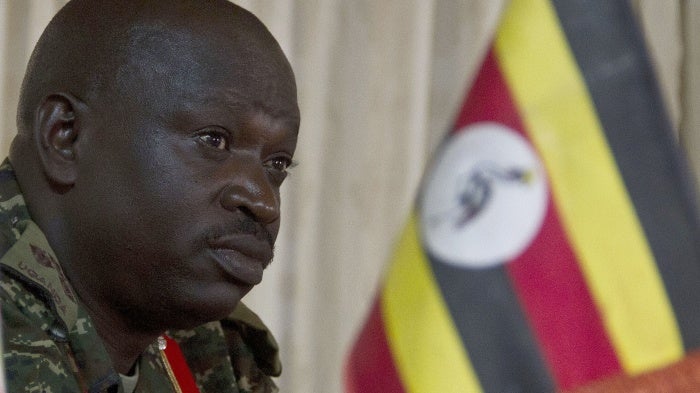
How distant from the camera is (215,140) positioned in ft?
3.69

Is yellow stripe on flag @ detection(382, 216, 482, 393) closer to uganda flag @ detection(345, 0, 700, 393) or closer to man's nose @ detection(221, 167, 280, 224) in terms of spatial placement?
uganda flag @ detection(345, 0, 700, 393)

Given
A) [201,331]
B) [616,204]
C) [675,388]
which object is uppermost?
[616,204]

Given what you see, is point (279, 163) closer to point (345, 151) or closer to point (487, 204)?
point (487, 204)

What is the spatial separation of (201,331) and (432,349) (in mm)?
717

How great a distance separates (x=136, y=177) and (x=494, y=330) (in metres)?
0.51

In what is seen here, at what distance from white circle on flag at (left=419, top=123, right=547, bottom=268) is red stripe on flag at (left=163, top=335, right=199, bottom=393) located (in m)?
0.66

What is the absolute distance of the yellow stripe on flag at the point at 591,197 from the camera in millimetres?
698

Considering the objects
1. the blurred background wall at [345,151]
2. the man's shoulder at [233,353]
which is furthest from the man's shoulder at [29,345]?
the blurred background wall at [345,151]

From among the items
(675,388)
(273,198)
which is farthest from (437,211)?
(273,198)

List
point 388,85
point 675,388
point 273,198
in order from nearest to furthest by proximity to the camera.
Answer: point 675,388, point 273,198, point 388,85

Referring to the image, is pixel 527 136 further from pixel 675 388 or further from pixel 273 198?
pixel 273 198

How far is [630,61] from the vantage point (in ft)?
2.32

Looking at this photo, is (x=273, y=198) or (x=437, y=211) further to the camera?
(x=273, y=198)

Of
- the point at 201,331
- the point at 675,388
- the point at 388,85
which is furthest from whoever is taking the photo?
the point at 388,85
